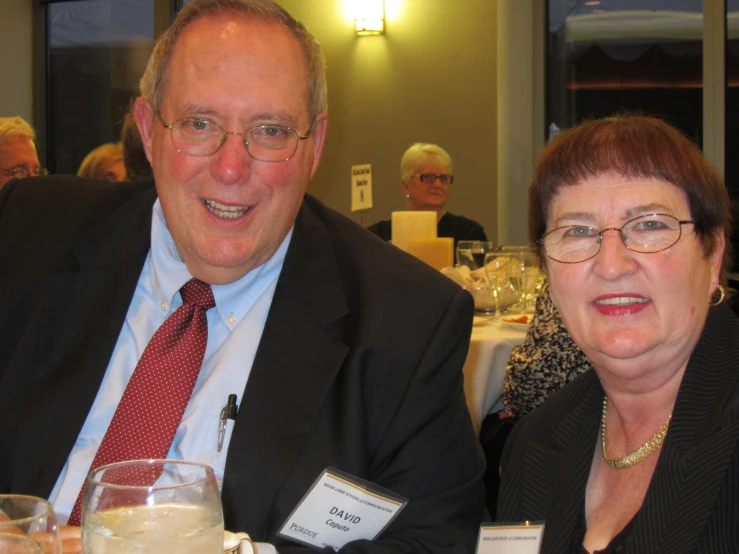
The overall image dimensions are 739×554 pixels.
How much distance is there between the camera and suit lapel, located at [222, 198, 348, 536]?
157 centimetres

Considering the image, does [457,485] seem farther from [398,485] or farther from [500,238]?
[500,238]

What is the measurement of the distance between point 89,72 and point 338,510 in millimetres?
8765

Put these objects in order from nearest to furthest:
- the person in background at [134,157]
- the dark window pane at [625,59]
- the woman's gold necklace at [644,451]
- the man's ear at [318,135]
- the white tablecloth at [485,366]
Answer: the woman's gold necklace at [644,451] < the man's ear at [318,135] < the white tablecloth at [485,366] < the person in background at [134,157] < the dark window pane at [625,59]

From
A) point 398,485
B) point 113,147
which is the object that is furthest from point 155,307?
point 113,147

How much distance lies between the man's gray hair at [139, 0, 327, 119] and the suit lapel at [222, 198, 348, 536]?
360 mm

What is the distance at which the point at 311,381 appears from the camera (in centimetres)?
166

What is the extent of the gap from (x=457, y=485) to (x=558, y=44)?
265 inches

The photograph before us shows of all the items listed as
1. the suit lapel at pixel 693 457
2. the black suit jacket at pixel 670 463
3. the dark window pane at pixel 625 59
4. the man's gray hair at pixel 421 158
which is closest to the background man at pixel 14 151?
the man's gray hair at pixel 421 158

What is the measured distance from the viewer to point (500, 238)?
7.44m

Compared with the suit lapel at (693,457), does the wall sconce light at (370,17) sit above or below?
above

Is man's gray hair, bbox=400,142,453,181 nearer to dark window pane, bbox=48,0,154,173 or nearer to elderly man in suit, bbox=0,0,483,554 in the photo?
dark window pane, bbox=48,0,154,173

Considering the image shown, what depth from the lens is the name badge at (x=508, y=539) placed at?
1.58 m

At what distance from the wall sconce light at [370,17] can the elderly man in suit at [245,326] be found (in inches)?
234

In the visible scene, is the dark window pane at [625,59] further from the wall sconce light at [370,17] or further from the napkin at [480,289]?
the napkin at [480,289]
